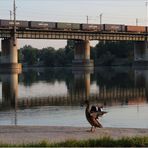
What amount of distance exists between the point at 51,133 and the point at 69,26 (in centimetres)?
10838

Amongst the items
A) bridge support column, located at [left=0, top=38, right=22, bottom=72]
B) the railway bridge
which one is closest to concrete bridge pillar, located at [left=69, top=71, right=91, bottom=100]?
the railway bridge

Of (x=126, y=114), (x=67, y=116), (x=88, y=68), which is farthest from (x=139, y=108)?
(x=88, y=68)

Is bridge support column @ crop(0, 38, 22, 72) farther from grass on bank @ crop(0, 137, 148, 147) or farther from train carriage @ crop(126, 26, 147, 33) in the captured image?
grass on bank @ crop(0, 137, 148, 147)

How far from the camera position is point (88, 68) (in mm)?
141875

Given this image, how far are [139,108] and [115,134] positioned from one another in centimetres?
1597

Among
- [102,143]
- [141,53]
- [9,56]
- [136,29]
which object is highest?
[136,29]

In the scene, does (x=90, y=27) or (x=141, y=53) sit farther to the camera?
(x=141, y=53)

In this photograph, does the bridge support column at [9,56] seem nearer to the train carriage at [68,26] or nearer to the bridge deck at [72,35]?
the bridge deck at [72,35]

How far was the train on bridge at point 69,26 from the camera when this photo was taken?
116 m

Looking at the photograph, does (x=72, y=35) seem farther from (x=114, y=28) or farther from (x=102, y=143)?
(x=102, y=143)

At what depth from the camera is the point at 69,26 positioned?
127m

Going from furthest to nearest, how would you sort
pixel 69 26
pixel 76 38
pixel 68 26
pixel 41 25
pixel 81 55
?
pixel 81 55, pixel 76 38, pixel 69 26, pixel 68 26, pixel 41 25

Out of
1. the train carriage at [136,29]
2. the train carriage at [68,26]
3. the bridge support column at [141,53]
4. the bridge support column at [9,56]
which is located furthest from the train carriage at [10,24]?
the bridge support column at [141,53]

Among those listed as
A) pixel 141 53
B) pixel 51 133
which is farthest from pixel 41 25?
pixel 51 133
